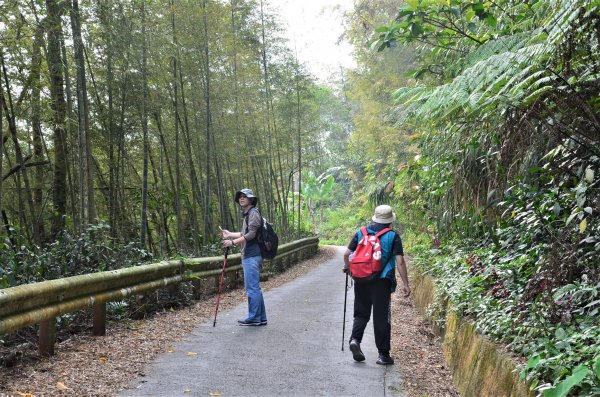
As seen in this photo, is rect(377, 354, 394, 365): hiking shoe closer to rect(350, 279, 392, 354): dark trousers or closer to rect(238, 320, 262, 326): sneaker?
rect(350, 279, 392, 354): dark trousers

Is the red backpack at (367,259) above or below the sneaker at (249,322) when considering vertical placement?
above

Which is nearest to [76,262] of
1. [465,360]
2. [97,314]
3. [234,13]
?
[97,314]

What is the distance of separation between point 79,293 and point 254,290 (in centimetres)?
229

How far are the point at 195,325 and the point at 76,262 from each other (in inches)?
61.4

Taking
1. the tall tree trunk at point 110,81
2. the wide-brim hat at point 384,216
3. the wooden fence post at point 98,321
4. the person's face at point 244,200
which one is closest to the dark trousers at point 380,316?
the wide-brim hat at point 384,216

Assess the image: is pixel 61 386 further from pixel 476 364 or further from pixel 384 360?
pixel 476 364

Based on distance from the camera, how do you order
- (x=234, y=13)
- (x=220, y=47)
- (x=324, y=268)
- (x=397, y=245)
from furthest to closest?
1. (x=324, y=268)
2. (x=234, y=13)
3. (x=220, y=47)
4. (x=397, y=245)

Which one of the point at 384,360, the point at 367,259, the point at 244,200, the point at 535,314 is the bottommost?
the point at 384,360

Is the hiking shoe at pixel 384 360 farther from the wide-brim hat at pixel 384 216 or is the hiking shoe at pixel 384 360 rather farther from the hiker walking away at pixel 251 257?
the hiker walking away at pixel 251 257

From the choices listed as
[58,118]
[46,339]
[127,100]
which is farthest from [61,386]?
[127,100]

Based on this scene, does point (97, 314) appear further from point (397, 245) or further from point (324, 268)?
point (324, 268)

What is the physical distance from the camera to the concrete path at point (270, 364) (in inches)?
174

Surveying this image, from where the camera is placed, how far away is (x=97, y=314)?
19.5 feet

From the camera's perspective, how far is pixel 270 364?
518cm
